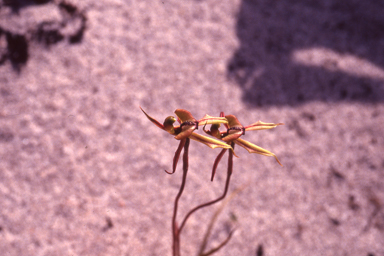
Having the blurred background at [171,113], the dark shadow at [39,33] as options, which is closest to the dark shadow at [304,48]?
the blurred background at [171,113]

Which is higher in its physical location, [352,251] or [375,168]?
[375,168]

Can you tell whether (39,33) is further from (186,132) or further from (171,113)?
(186,132)

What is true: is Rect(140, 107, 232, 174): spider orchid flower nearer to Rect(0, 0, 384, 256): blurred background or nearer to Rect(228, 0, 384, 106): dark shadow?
Rect(0, 0, 384, 256): blurred background

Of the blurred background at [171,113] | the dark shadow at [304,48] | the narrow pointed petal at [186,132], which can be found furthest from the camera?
the dark shadow at [304,48]

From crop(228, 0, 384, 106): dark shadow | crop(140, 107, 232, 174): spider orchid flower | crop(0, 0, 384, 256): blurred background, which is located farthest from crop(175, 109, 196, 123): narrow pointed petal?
crop(228, 0, 384, 106): dark shadow

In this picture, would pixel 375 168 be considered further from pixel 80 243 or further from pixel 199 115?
pixel 80 243

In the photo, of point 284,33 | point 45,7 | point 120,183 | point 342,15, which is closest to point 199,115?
point 120,183

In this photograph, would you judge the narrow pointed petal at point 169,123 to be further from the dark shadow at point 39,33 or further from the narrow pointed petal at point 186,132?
the dark shadow at point 39,33

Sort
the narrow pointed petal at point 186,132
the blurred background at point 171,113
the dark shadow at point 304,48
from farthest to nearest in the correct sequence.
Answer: the dark shadow at point 304,48 → the blurred background at point 171,113 → the narrow pointed petal at point 186,132

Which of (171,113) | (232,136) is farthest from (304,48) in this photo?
(232,136)
